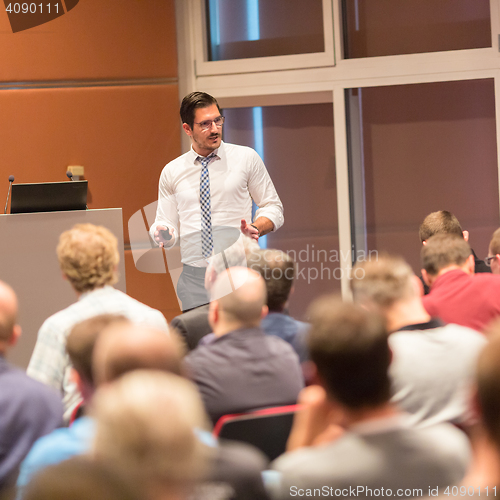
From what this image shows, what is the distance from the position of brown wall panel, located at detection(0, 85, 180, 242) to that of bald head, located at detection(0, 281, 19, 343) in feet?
8.82

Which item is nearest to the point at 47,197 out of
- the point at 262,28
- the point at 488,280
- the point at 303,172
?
the point at 488,280

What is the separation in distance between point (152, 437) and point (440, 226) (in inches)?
100

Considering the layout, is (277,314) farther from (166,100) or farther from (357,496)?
(166,100)

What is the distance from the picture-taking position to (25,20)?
408cm

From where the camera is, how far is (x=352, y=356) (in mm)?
1151

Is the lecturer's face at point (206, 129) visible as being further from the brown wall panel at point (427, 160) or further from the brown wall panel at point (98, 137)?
the brown wall panel at point (427, 160)

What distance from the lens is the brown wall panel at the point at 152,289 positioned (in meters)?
4.40

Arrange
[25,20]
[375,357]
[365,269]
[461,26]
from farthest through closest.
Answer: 1. [461,26]
2. [25,20]
3. [365,269]
4. [375,357]

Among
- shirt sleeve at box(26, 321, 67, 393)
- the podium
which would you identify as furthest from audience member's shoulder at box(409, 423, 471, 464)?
the podium

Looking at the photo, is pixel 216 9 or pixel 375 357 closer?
pixel 375 357

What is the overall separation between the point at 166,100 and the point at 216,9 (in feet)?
2.77

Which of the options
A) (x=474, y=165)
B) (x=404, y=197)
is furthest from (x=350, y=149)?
(x=474, y=165)

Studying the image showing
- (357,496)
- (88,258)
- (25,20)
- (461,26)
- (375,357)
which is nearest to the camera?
(357,496)

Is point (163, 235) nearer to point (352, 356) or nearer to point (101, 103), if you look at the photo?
point (101, 103)
